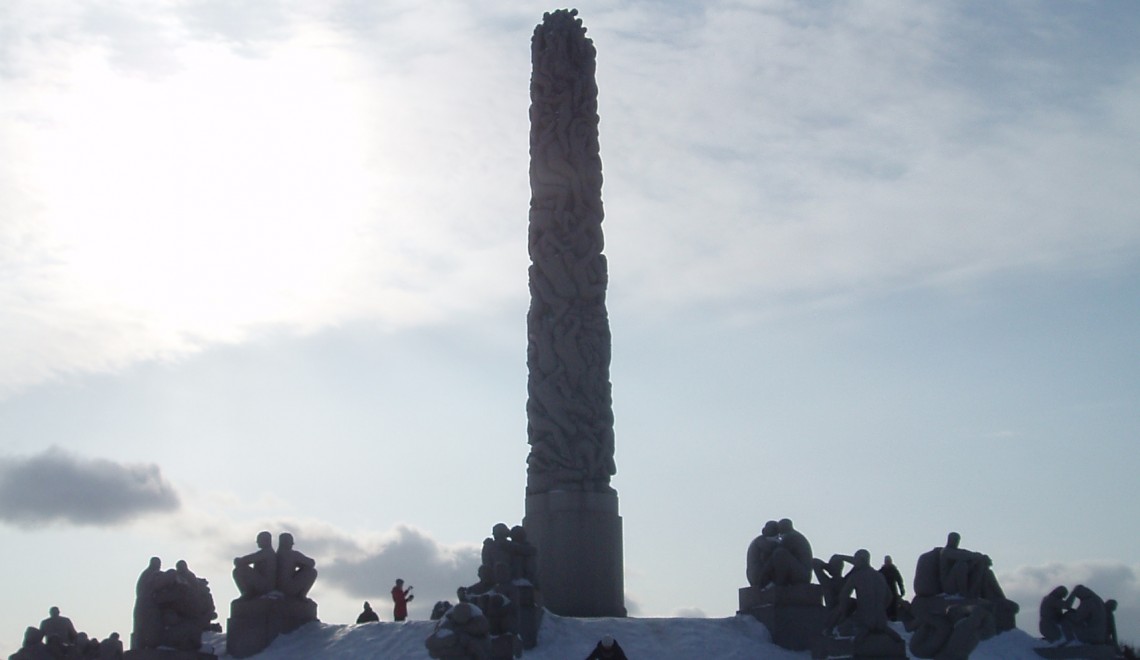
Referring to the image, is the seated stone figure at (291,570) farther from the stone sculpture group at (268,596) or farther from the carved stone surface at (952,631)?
the carved stone surface at (952,631)

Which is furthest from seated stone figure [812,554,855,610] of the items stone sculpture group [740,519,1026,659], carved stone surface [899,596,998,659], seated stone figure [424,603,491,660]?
seated stone figure [424,603,491,660]

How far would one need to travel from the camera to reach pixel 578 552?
18219 millimetres

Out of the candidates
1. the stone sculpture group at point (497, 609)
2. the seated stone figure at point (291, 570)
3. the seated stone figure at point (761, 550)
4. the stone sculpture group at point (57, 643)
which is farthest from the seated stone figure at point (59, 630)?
the seated stone figure at point (761, 550)

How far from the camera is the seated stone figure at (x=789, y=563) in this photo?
648 inches

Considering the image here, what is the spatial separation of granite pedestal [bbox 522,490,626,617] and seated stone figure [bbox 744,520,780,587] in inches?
82.4

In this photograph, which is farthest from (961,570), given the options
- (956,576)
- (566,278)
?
(566,278)

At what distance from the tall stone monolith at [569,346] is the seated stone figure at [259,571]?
3.41 meters

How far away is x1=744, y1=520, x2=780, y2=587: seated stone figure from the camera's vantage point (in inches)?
656

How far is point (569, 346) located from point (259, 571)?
16.7ft

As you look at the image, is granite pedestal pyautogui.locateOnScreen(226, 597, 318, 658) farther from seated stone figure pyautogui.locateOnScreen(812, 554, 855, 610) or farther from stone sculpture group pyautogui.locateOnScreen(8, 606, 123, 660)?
seated stone figure pyautogui.locateOnScreen(812, 554, 855, 610)

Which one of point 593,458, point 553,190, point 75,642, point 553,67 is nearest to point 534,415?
point 593,458

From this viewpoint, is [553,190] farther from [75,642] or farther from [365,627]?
[75,642]

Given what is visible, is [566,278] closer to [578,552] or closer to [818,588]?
[578,552]

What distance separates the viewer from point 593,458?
18.8 meters
